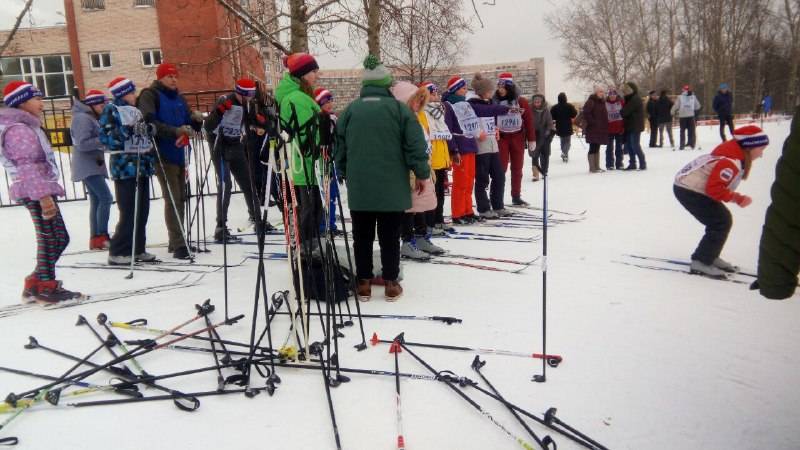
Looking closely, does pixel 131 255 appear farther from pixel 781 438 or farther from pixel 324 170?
pixel 781 438

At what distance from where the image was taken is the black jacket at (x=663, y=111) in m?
15.2

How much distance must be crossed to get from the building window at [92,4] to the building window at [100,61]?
223 centimetres

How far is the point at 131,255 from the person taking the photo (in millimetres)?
5785

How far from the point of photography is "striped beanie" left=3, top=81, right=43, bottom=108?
427 centimetres

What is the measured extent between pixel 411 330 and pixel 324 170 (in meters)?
1.25

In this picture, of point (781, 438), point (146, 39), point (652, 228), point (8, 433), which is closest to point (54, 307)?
point (8, 433)

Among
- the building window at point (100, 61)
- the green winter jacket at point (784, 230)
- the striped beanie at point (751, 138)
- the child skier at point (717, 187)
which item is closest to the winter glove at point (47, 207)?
the green winter jacket at point (784, 230)

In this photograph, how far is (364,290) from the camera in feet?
14.6

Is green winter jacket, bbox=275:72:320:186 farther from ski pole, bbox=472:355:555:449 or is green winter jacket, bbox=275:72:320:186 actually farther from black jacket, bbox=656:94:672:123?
black jacket, bbox=656:94:672:123

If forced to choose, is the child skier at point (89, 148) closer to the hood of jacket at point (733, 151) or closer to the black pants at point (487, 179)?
the black pants at point (487, 179)

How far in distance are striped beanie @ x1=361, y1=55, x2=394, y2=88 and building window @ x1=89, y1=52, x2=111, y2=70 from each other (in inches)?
1135

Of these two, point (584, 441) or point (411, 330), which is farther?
point (411, 330)

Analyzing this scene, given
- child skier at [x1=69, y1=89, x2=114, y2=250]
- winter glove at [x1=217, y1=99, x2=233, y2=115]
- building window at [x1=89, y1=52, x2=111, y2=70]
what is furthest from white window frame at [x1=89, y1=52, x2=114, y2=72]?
winter glove at [x1=217, y1=99, x2=233, y2=115]

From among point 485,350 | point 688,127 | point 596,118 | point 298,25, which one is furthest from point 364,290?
point 688,127
